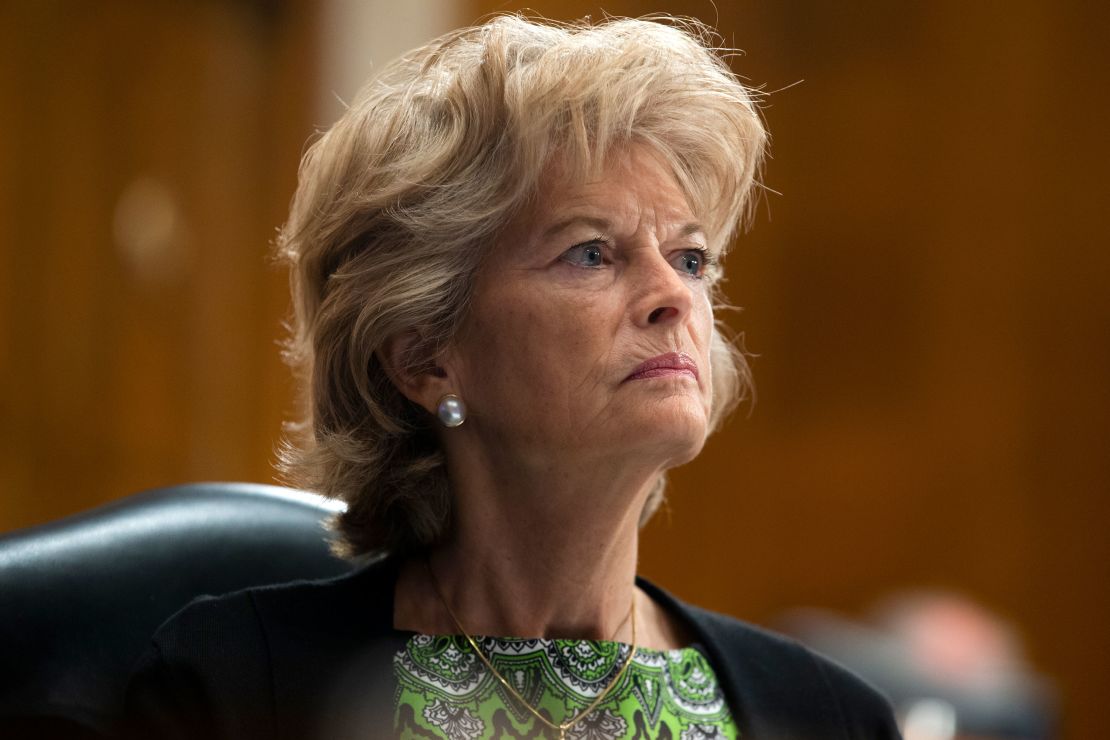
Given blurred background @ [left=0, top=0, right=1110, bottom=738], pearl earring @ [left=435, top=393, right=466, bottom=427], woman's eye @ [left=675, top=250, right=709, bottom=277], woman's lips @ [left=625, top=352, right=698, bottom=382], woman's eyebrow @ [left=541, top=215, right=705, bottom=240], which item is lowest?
blurred background @ [left=0, top=0, right=1110, bottom=738]

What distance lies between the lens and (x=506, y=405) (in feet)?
4.87

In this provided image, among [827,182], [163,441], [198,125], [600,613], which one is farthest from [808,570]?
[600,613]

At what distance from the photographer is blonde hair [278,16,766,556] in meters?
1.49

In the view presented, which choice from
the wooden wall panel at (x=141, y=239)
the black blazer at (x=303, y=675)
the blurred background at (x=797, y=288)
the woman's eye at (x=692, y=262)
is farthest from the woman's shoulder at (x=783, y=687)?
the wooden wall panel at (x=141, y=239)

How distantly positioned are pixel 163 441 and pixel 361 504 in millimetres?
1847

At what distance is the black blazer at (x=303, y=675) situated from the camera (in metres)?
1.41

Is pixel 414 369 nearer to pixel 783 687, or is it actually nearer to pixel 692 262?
pixel 692 262

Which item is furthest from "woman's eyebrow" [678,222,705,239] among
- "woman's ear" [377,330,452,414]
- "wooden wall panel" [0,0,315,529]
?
"wooden wall panel" [0,0,315,529]

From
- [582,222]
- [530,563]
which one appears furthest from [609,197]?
[530,563]

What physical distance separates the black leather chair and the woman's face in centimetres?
37

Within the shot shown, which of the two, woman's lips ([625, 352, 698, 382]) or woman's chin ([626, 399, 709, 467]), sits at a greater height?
woman's lips ([625, 352, 698, 382])

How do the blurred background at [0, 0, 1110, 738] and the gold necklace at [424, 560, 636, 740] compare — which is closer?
the gold necklace at [424, 560, 636, 740]

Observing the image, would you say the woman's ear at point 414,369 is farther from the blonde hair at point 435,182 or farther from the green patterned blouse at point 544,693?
the green patterned blouse at point 544,693

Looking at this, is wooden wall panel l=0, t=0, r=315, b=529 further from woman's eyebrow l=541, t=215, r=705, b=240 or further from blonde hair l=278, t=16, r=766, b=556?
woman's eyebrow l=541, t=215, r=705, b=240
